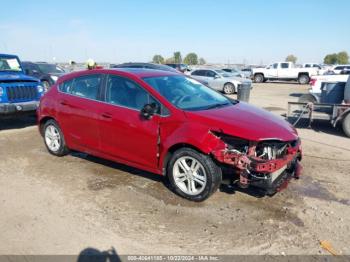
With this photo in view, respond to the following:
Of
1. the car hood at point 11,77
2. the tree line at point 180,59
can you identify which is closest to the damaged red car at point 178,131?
the car hood at point 11,77

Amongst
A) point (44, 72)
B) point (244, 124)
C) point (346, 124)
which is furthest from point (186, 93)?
point (44, 72)

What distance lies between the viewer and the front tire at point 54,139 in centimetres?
639

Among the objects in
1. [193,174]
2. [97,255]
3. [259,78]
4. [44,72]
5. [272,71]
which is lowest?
[97,255]

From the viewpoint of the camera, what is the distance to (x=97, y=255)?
136 inches

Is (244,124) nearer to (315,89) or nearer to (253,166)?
(253,166)

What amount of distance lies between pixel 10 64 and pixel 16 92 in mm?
1772

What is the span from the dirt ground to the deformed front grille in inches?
137

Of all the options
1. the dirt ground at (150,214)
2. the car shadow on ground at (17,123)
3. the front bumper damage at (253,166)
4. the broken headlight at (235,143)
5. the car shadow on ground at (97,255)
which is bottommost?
the car shadow on ground at (97,255)

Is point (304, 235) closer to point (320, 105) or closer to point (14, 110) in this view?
point (320, 105)

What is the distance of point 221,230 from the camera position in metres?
3.93

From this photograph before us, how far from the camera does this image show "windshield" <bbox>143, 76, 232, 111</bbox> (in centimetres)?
499

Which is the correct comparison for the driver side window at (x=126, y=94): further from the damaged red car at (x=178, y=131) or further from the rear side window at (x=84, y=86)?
the rear side window at (x=84, y=86)

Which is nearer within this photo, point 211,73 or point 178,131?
point 178,131

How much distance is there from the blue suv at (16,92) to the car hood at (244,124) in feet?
19.5
